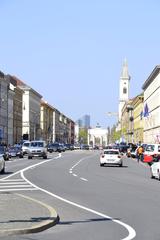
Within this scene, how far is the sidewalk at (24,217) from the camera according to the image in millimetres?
12727

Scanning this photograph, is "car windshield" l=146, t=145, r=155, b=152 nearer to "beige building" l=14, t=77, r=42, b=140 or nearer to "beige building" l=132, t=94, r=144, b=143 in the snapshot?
"beige building" l=132, t=94, r=144, b=143

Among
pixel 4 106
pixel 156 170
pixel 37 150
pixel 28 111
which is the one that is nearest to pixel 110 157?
pixel 156 170

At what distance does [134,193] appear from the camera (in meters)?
23.5

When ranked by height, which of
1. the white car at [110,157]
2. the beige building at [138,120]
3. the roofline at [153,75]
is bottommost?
the white car at [110,157]

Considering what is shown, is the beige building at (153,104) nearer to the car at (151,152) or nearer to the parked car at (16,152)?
the parked car at (16,152)

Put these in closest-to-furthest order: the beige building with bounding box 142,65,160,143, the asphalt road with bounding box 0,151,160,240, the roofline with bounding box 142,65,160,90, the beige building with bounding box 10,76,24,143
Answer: the asphalt road with bounding box 0,151,160,240 → the beige building with bounding box 142,65,160,143 → the roofline with bounding box 142,65,160,90 → the beige building with bounding box 10,76,24,143

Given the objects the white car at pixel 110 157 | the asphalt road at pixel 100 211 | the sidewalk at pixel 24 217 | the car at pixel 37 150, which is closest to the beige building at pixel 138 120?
the car at pixel 37 150

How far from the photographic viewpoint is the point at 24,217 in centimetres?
1461

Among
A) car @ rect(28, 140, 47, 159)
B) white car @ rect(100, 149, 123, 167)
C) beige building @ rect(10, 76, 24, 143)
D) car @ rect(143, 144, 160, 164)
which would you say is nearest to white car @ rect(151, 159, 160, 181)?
white car @ rect(100, 149, 123, 167)

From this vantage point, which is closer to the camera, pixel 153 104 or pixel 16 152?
pixel 16 152

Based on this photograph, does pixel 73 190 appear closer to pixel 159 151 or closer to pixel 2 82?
pixel 159 151

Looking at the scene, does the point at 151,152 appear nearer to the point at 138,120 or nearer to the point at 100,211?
the point at 100,211

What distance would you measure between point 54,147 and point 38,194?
9854 centimetres

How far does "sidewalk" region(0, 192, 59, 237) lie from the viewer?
12727 millimetres
